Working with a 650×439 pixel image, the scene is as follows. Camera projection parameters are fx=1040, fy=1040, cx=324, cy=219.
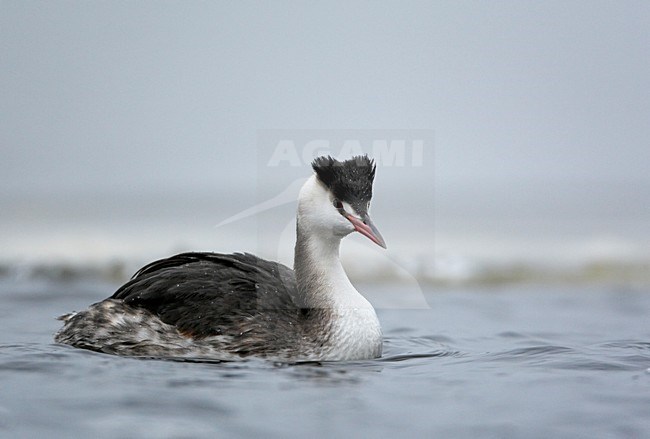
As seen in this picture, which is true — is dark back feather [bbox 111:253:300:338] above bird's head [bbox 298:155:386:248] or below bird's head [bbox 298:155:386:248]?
below

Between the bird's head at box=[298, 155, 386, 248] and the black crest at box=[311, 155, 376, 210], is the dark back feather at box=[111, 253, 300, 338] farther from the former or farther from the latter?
the black crest at box=[311, 155, 376, 210]

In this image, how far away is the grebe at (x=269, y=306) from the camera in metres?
8.25

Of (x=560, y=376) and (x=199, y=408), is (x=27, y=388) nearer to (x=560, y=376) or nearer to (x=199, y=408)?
(x=199, y=408)

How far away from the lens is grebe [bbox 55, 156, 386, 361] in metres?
8.25

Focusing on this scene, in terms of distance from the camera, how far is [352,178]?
8195 millimetres

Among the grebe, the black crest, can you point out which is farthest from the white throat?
the black crest

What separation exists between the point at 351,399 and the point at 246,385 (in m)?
0.80

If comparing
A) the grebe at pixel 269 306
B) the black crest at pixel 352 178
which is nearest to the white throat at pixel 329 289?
the grebe at pixel 269 306

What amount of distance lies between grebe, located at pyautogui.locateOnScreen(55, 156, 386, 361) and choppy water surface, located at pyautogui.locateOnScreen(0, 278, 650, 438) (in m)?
0.21

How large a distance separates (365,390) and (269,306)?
1.56 metres

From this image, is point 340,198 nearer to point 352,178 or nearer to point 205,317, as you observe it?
point 352,178

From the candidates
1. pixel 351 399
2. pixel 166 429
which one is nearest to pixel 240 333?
pixel 351 399

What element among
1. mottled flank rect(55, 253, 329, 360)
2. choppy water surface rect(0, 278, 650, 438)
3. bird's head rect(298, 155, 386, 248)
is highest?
bird's head rect(298, 155, 386, 248)

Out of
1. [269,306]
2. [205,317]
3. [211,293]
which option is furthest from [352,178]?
[205,317]
